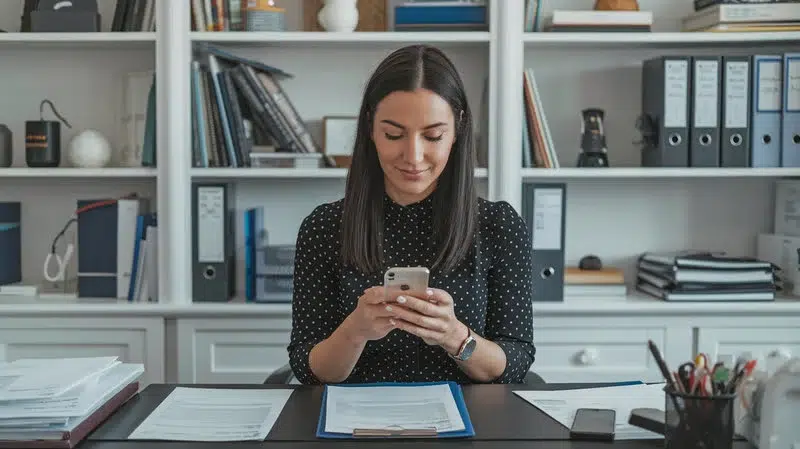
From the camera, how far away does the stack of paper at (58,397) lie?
1.14 m

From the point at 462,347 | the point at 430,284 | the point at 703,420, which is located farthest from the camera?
the point at 430,284

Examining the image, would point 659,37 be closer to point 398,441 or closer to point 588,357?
point 588,357

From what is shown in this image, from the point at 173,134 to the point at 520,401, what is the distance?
5.01 feet

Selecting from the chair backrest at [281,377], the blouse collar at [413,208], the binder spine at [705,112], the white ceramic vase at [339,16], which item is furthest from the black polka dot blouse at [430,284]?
the binder spine at [705,112]

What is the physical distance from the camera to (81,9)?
102 inches

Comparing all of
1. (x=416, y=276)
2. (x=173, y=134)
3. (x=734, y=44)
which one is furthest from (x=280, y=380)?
(x=734, y=44)

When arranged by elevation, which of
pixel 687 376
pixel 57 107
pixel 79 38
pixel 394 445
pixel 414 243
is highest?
pixel 79 38

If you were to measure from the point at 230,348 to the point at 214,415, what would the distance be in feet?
4.30

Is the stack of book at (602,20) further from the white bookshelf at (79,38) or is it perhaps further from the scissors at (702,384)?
the scissors at (702,384)

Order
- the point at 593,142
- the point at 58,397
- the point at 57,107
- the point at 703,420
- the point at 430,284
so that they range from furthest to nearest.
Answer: the point at 57,107
the point at 593,142
the point at 430,284
the point at 58,397
the point at 703,420

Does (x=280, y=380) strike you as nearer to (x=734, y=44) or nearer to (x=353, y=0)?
(x=353, y=0)

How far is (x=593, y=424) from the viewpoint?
1204mm

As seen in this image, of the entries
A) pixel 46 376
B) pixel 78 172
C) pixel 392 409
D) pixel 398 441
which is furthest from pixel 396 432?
pixel 78 172

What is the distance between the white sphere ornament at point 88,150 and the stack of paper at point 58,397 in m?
1.32
